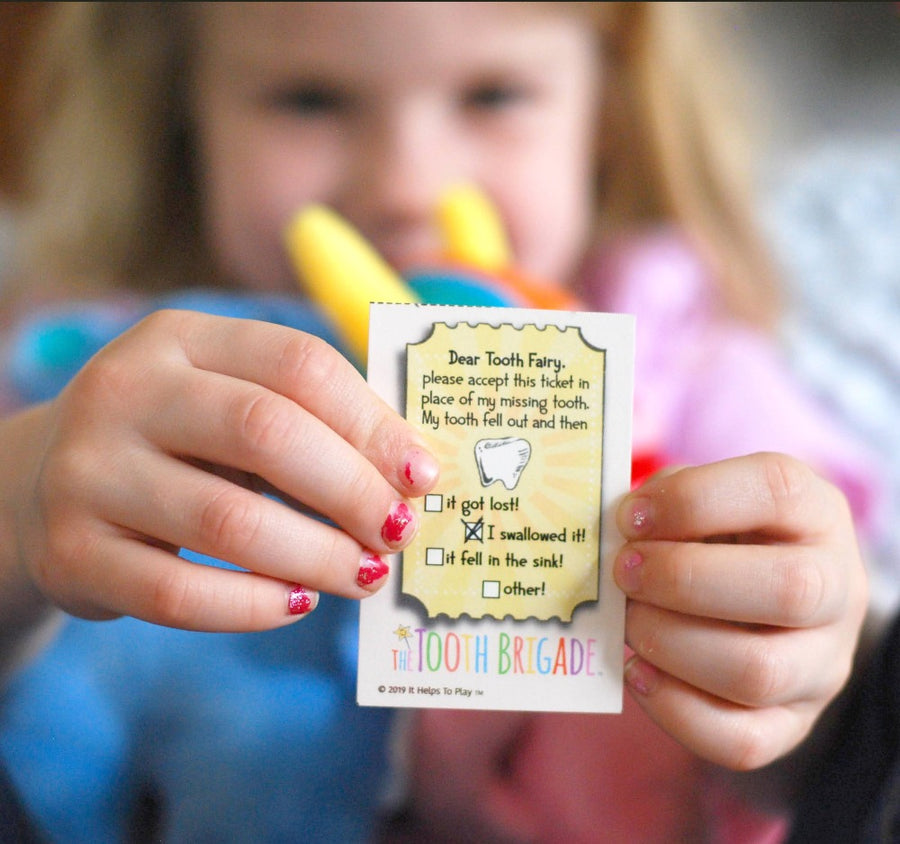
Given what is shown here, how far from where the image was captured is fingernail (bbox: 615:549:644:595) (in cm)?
34

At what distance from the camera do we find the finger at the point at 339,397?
32 cm

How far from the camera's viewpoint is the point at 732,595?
0.35m

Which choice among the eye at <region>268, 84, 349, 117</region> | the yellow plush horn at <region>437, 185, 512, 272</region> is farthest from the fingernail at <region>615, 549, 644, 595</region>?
the eye at <region>268, 84, 349, 117</region>

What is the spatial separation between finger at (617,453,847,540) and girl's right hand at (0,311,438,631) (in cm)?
9

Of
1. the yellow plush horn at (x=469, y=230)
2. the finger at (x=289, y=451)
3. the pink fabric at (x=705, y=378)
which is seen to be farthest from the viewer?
the pink fabric at (x=705, y=378)

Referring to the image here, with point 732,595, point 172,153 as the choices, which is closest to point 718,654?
point 732,595

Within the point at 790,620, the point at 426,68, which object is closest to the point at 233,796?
the point at 790,620

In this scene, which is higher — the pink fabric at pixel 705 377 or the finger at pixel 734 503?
the pink fabric at pixel 705 377

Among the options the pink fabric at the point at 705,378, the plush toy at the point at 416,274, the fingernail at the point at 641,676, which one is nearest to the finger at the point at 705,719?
the fingernail at the point at 641,676

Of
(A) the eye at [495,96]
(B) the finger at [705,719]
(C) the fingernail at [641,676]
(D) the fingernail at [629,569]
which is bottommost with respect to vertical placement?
(B) the finger at [705,719]

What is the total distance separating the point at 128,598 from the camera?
34cm

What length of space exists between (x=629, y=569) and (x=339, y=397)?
0.13 meters

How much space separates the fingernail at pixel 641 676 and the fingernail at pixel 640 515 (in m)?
0.06

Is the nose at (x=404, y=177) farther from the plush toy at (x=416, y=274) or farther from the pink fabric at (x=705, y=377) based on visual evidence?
the pink fabric at (x=705, y=377)
